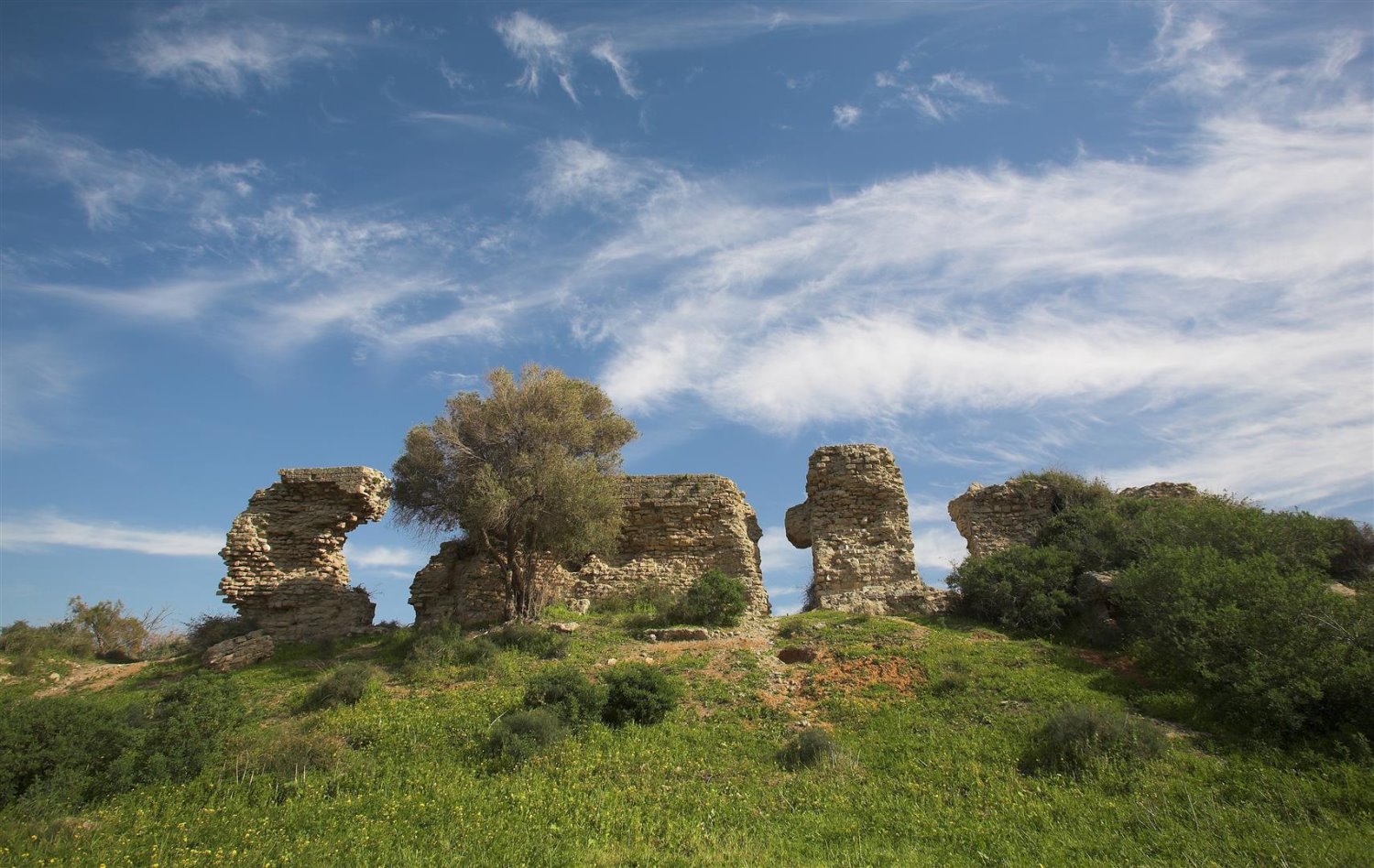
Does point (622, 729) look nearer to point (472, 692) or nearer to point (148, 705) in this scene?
point (472, 692)

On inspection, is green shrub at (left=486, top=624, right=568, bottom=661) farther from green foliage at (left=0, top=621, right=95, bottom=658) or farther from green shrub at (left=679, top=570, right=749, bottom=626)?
green foliage at (left=0, top=621, right=95, bottom=658)

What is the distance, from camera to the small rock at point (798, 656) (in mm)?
14727

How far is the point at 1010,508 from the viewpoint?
2109cm

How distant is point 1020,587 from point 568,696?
31.9ft

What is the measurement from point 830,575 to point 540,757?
1050 centimetres

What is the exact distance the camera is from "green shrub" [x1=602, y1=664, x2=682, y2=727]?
1198 cm

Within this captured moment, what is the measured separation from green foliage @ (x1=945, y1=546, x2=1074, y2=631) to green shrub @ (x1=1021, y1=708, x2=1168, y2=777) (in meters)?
5.80

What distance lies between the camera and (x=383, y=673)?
15.0 meters

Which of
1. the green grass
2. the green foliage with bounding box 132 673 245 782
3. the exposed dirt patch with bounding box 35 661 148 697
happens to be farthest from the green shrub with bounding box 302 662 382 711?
the exposed dirt patch with bounding box 35 661 148 697

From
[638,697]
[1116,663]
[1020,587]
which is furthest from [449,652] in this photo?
[1116,663]

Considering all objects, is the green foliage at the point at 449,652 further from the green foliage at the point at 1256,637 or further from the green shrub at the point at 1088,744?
the green foliage at the point at 1256,637

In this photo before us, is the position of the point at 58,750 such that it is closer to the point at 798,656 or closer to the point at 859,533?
the point at 798,656

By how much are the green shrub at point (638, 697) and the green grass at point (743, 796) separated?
301 mm

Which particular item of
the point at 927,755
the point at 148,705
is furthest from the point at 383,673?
the point at 927,755
